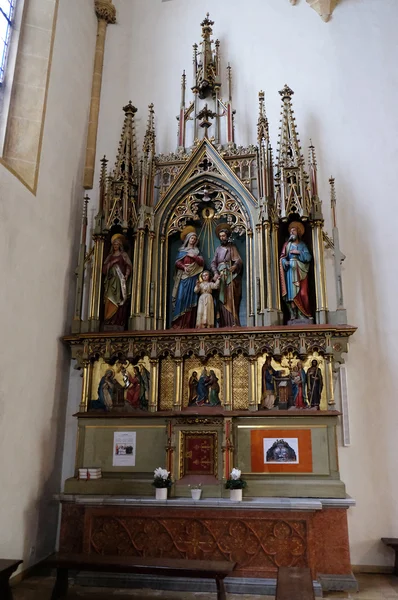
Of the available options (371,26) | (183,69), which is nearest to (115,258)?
(183,69)

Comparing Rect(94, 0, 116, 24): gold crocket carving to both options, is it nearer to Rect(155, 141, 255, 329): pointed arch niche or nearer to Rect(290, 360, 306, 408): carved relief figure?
Rect(155, 141, 255, 329): pointed arch niche

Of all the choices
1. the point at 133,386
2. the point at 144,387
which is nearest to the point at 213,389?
the point at 144,387

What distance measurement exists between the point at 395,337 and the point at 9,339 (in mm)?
5794

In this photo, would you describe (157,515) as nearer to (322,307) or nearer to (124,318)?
(124,318)

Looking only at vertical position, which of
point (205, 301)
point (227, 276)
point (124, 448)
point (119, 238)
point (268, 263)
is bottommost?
point (124, 448)

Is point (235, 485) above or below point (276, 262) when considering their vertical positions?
below

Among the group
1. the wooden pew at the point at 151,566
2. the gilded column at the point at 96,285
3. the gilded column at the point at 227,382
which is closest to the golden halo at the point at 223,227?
the gilded column at the point at 96,285

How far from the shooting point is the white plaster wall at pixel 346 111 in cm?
782

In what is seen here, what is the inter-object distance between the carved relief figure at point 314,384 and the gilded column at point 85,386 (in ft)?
11.3

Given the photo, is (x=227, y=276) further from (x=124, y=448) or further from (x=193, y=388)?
(x=124, y=448)

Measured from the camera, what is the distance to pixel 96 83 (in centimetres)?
1047

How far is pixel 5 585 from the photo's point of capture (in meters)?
5.29

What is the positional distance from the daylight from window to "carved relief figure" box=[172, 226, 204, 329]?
3.94 meters

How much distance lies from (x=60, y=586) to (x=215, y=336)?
390 centimetres
